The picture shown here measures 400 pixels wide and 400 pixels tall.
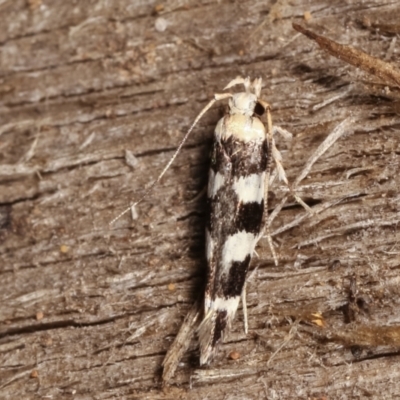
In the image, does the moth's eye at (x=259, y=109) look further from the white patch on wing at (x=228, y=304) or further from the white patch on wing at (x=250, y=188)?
the white patch on wing at (x=228, y=304)

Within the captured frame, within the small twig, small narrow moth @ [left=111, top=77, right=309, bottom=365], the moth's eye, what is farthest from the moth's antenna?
the small twig

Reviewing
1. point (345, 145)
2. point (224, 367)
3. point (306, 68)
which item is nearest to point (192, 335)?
point (224, 367)

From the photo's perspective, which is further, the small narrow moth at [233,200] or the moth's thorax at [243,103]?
the moth's thorax at [243,103]

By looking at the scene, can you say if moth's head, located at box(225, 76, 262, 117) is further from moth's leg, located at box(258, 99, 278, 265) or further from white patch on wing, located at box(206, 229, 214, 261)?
white patch on wing, located at box(206, 229, 214, 261)

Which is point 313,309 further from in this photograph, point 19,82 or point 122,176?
point 19,82

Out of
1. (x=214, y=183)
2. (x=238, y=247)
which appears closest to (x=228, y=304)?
(x=238, y=247)

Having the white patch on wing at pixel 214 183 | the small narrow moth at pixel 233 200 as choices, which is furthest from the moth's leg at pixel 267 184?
the white patch on wing at pixel 214 183

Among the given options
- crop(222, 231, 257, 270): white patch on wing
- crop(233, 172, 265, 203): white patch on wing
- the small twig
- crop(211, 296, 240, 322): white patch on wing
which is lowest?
crop(211, 296, 240, 322): white patch on wing

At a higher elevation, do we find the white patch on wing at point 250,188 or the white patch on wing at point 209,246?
the white patch on wing at point 250,188
